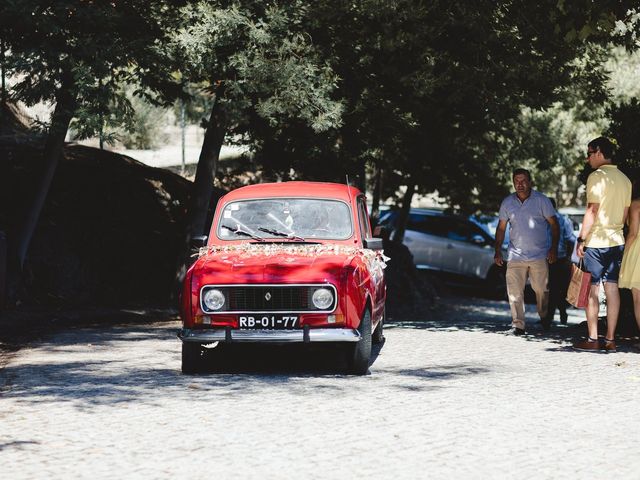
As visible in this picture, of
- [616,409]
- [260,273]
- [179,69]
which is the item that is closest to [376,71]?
[179,69]

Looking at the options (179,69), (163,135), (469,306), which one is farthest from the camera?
(163,135)

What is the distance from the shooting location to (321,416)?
8219mm

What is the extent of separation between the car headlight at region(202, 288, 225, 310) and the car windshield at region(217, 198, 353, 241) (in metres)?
1.24

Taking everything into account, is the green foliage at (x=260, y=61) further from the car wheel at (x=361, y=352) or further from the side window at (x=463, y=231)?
the side window at (x=463, y=231)

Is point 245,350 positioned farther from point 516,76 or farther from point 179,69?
point 516,76

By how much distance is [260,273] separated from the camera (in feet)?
33.3

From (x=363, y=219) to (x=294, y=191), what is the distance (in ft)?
2.63

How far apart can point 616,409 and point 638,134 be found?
669cm

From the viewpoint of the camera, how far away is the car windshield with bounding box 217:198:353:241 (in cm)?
1136

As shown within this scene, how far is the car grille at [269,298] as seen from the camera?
33.2 ft

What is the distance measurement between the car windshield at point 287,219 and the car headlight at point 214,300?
1236mm

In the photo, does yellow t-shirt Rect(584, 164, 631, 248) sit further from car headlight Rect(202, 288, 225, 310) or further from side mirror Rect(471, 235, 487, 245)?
side mirror Rect(471, 235, 487, 245)

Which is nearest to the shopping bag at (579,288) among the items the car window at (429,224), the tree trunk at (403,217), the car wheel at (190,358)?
the car wheel at (190,358)

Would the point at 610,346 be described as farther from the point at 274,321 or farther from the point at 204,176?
the point at 204,176
